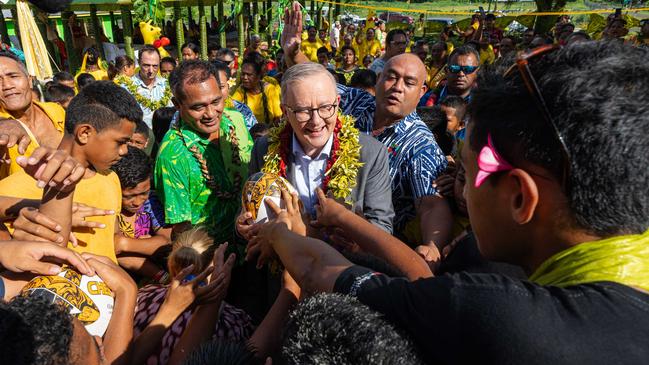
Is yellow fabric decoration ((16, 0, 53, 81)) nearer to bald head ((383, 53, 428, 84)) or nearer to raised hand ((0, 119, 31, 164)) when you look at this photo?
raised hand ((0, 119, 31, 164))

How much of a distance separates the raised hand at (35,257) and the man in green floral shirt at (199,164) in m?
1.07

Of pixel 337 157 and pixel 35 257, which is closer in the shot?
pixel 35 257

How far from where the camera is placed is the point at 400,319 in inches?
39.5

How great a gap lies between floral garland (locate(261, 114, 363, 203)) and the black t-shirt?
1489 millimetres

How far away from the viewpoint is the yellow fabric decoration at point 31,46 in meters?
6.50

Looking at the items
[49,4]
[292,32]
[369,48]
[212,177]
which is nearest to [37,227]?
[212,177]

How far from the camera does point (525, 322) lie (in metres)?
0.85

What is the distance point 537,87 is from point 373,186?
1.57 meters

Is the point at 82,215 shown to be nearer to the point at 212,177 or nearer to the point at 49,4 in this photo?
the point at 212,177

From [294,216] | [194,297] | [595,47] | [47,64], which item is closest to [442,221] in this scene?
[294,216]

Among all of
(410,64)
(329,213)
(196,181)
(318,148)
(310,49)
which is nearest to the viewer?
(329,213)

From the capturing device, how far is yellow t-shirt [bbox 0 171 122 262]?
7.29 feet

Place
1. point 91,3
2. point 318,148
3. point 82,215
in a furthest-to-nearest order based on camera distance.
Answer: point 91,3 < point 318,148 < point 82,215

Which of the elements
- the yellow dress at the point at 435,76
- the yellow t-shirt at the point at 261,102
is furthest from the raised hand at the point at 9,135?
the yellow dress at the point at 435,76
